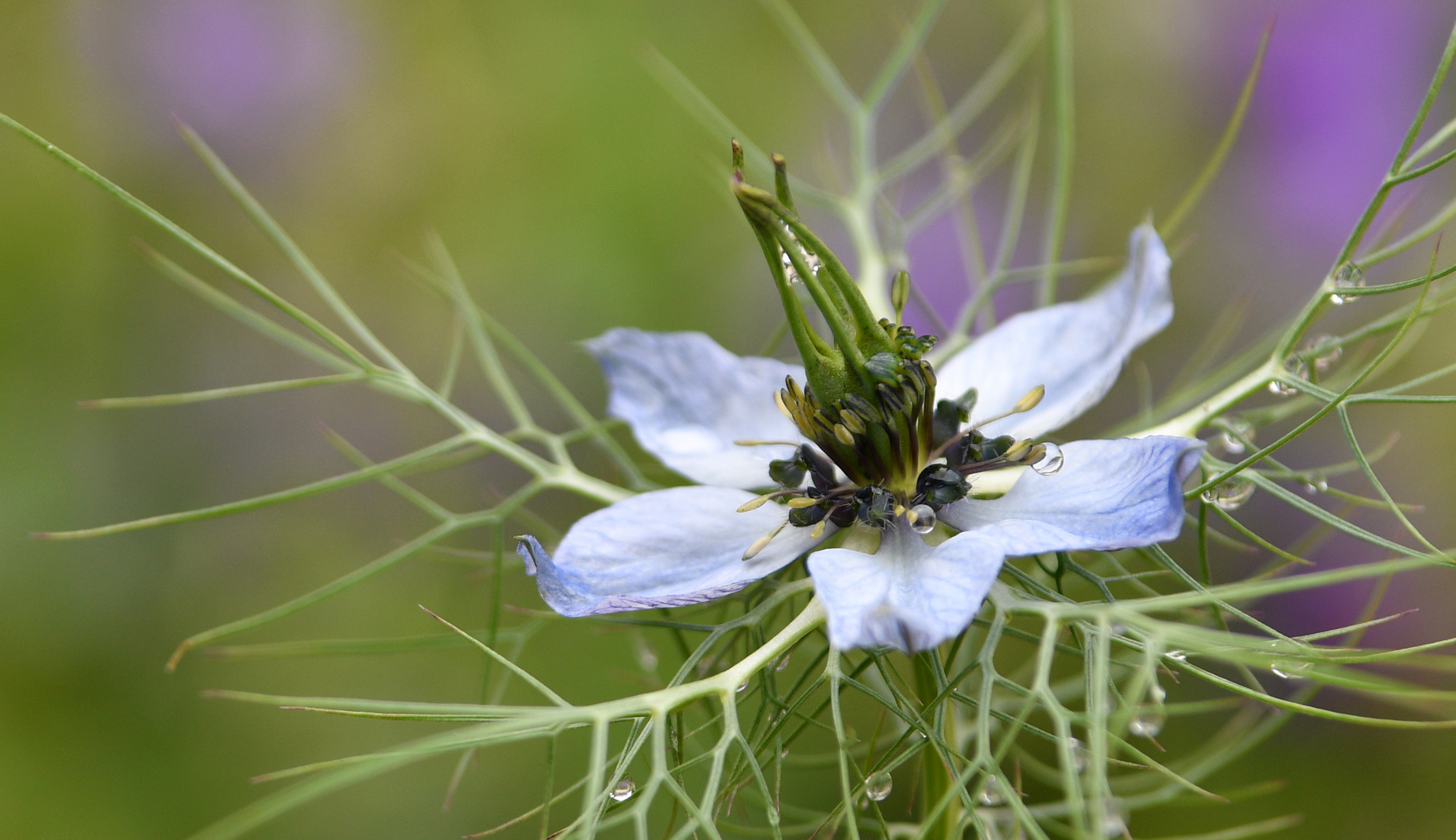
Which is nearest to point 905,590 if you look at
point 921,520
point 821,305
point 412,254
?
point 921,520

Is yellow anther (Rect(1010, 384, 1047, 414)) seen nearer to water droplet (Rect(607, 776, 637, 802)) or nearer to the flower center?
the flower center

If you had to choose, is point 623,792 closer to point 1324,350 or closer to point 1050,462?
point 1050,462

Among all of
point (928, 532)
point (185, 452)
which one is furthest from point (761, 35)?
point (928, 532)

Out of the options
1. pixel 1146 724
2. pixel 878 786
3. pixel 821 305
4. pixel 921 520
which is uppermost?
pixel 821 305

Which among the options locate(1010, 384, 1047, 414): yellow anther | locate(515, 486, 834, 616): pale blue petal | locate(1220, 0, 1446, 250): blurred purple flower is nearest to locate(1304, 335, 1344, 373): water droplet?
locate(1010, 384, 1047, 414): yellow anther

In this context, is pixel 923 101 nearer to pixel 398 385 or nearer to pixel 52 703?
pixel 398 385
